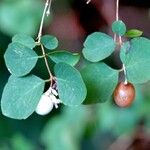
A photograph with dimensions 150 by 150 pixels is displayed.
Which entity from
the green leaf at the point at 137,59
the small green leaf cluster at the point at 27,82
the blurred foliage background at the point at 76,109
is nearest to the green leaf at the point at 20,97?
the small green leaf cluster at the point at 27,82

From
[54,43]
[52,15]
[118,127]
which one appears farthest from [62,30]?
[54,43]

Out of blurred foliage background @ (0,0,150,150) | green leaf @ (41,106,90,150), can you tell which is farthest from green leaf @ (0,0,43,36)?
green leaf @ (41,106,90,150)

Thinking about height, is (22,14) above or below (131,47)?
below

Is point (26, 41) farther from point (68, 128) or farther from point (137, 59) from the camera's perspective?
point (68, 128)

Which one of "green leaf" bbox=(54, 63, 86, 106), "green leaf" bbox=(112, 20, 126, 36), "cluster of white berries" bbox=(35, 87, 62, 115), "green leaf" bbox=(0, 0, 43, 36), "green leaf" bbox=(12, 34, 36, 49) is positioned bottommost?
"green leaf" bbox=(0, 0, 43, 36)

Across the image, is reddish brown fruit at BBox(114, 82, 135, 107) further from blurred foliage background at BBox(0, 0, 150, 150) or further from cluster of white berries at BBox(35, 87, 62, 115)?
blurred foliage background at BBox(0, 0, 150, 150)

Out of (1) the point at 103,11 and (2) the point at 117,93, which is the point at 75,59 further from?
(1) the point at 103,11

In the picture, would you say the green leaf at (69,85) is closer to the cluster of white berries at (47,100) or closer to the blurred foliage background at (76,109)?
the cluster of white berries at (47,100)
